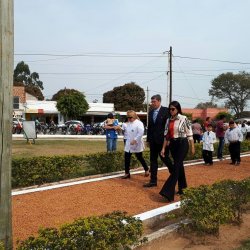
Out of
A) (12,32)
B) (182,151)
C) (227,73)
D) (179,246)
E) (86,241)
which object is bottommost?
(179,246)

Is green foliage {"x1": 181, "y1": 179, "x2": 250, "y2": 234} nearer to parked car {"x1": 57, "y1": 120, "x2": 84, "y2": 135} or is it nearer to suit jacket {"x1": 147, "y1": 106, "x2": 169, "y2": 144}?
suit jacket {"x1": 147, "y1": 106, "x2": 169, "y2": 144}

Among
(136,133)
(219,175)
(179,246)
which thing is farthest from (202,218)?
(219,175)

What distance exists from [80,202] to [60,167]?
212 centimetres

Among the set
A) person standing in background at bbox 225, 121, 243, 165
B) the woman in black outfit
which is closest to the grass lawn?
person standing in background at bbox 225, 121, 243, 165

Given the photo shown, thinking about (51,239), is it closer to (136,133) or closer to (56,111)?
(136,133)

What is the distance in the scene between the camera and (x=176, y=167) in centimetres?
628

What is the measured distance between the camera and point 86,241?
3.31 meters

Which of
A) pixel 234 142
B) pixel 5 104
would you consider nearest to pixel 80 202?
pixel 5 104

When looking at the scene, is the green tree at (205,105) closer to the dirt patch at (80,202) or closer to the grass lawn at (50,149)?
the grass lawn at (50,149)

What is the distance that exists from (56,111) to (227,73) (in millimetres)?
31492

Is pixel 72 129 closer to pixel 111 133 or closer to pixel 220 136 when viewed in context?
pixel 220 136

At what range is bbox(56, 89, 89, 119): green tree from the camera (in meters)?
50.3

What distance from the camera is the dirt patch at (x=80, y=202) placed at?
523 centimetres

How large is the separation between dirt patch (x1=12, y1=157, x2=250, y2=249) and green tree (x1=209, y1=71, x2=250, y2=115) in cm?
6348
